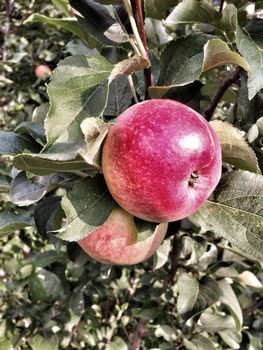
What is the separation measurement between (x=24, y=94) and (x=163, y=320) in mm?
2220

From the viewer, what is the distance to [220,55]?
68cm

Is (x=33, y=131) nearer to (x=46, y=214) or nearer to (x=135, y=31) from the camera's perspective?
(x=46, y=214)

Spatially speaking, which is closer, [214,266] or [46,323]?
[214,266]

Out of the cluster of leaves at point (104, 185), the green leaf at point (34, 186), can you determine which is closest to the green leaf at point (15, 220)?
the cluster of leaves at point (104, 185)

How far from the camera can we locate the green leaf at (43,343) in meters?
1.28

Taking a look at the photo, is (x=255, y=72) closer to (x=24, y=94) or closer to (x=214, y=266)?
(x=214, y=266)

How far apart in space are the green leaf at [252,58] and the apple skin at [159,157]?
9 centimetres

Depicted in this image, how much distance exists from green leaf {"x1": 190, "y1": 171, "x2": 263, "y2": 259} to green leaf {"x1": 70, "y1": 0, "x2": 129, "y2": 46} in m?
0.31

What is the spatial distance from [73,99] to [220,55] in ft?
0.73

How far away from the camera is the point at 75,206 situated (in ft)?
2.25

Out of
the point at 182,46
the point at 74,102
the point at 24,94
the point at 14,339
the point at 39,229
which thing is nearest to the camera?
the point at 74,102

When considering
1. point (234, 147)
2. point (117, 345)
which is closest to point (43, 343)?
point (117, 345)

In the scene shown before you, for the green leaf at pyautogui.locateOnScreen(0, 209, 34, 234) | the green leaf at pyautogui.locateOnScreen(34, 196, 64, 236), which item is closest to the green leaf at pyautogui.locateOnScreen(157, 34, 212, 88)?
the green leaf at pyautogui.locateOnScreen(34, 196, 64, 236)

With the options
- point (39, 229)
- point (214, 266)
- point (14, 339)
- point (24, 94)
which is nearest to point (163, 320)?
point (214, 266)
